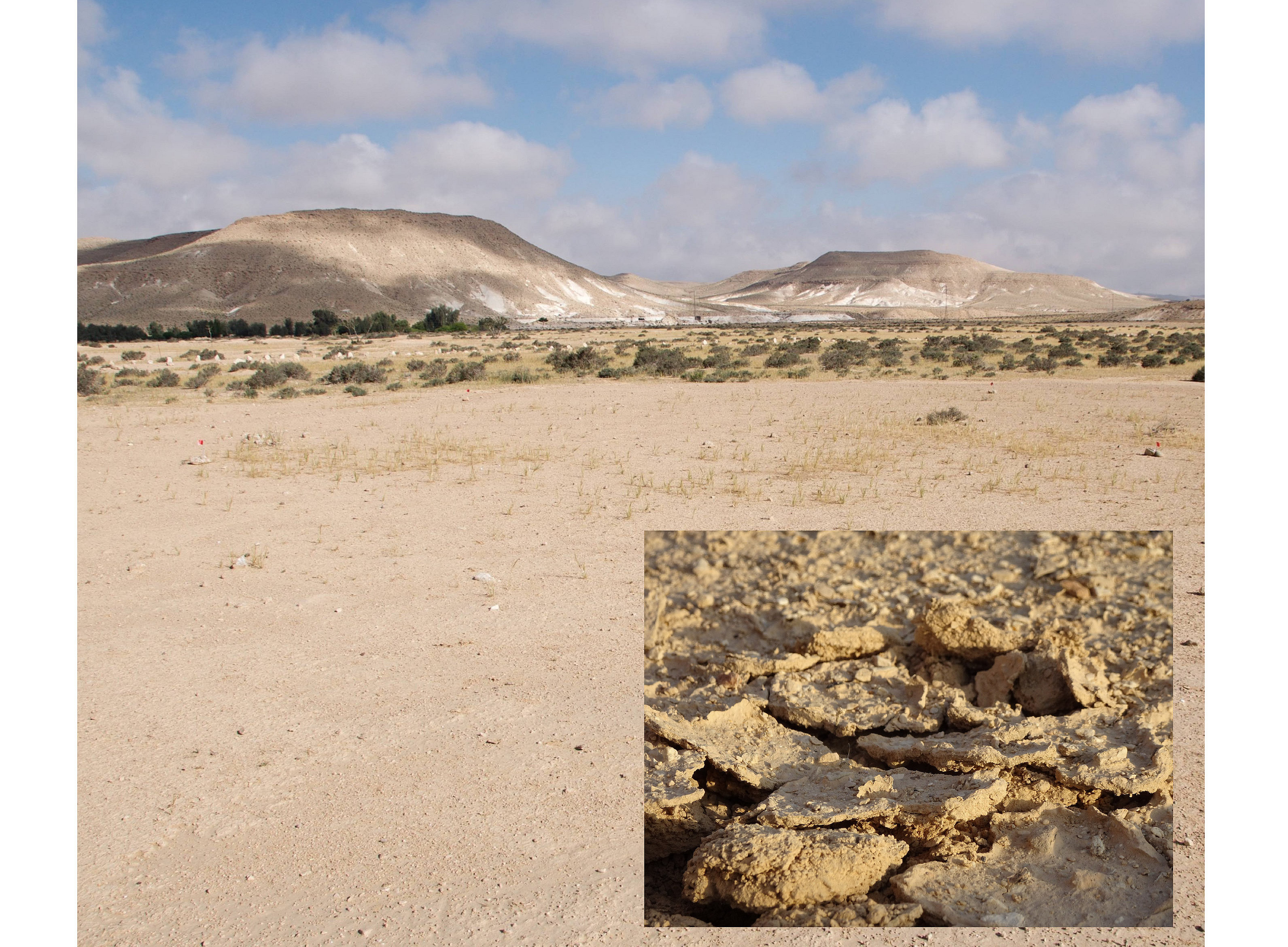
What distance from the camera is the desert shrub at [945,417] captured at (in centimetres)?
1409

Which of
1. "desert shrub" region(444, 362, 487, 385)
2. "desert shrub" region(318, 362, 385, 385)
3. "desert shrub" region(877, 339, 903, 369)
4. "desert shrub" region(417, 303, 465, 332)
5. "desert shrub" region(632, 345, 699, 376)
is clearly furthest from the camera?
"desert shrub" region(417, 303, 465, 332)

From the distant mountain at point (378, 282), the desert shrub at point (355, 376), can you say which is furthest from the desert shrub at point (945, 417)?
the distant mountain at point (378, 282)

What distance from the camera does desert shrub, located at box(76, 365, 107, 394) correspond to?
20.8 metres

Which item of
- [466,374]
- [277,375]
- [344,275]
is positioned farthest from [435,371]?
[344,275]

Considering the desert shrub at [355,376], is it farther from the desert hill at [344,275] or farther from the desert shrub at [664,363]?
the desert hill at [344,275]

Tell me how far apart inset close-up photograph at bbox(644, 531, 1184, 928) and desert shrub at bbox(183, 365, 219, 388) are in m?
21.2

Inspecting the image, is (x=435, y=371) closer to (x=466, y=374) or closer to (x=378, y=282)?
(x=466, y=374)

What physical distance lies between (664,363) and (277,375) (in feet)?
35.0

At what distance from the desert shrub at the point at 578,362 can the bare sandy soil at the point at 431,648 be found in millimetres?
12371

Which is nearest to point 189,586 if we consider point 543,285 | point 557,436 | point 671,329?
point 557,436

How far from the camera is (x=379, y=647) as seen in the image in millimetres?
5395

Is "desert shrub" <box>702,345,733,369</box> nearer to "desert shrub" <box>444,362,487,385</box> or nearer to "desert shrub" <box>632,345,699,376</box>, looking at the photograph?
"desert shrub" <box>632,345,699,376</box>

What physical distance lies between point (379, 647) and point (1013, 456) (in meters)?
8.59

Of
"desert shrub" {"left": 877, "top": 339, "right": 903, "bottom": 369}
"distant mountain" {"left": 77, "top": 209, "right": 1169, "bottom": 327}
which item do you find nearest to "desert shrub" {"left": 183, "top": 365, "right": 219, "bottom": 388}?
"desert shrub" {"left": 877, "top": 339, "right": 903, "bottom": 369}
